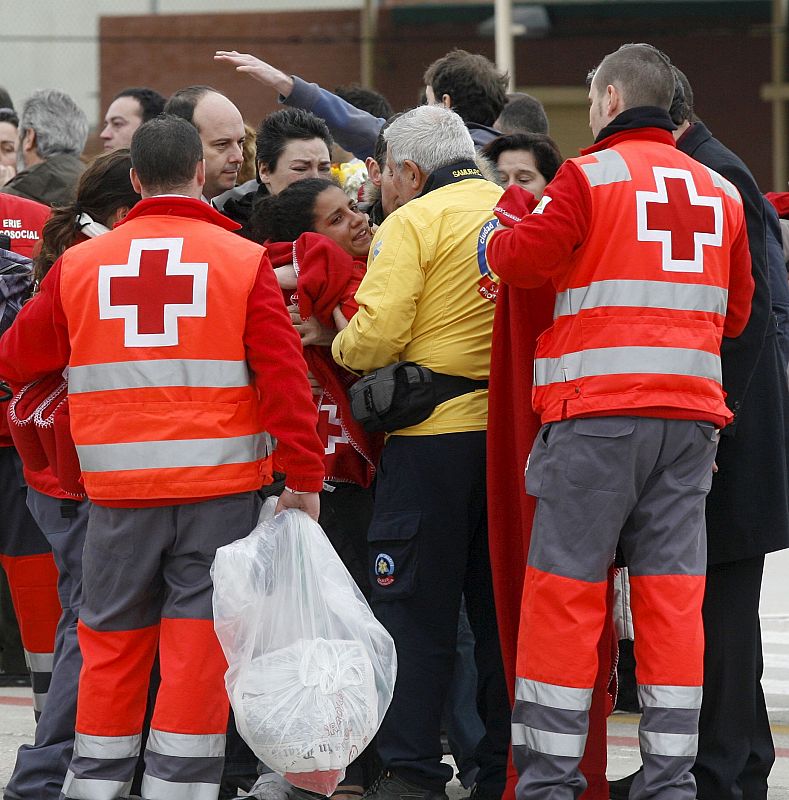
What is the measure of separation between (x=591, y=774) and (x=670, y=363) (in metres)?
1.22

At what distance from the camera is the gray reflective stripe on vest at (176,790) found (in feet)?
12.0

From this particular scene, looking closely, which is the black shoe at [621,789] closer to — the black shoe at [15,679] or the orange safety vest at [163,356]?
the orange safety vest at [163,356]

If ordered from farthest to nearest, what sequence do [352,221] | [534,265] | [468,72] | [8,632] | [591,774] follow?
[8,632] < [468,72] < [352,221] < [591,774] < [534,265]

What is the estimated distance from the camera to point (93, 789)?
3723mm

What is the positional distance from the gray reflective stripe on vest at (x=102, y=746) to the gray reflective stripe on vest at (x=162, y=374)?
930mm

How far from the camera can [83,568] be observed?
3842 millimetres

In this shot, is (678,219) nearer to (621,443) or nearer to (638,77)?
(638,77)

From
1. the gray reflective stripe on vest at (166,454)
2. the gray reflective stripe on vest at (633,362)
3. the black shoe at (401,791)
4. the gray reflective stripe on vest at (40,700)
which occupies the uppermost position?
the gray reflective stripe on vest at (633,362)

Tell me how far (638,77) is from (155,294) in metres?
1.47

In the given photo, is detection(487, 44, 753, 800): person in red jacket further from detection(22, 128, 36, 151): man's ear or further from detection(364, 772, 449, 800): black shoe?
detection(22, 128, 36, 151): man's ear

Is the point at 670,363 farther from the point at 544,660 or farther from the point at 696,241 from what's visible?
the point at 544,660

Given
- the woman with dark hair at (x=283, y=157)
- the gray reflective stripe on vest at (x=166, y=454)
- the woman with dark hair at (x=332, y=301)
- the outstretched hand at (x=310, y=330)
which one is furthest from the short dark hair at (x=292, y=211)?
the gray reflective stripe on vest at (x=166, y=454)

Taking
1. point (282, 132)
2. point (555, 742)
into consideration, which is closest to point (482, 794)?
point (555, 742)

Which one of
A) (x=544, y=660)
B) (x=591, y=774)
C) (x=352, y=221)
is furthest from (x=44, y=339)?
(x=591, y=774)
